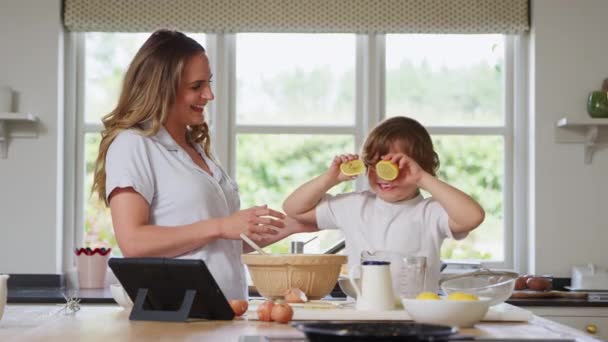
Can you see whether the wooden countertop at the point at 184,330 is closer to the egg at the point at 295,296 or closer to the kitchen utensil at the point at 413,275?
the egg at the point at 295,296

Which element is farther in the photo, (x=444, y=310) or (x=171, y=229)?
(x=171, y=229)

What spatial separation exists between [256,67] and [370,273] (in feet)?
9.67

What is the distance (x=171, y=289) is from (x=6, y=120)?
2.83 meters

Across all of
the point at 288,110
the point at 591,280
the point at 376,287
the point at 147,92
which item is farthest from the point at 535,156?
the point at 376,287

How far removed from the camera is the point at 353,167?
104 inches

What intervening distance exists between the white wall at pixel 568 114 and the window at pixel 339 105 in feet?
0.76

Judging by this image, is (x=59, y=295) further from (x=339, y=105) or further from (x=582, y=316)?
(x=582, y=316)

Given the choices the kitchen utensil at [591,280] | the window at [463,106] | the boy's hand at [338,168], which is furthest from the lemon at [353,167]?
the window at [463,106]

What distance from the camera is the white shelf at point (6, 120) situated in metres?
4.70

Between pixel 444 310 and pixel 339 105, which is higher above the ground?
pixel 339 105

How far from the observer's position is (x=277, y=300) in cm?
236

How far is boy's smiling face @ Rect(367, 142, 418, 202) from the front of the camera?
8.80 feet

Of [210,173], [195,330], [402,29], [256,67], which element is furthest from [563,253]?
[195,330]

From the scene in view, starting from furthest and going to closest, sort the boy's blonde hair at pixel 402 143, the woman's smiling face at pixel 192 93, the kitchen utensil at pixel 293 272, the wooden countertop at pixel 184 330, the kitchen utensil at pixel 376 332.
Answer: the boy's blonde hair at pixel 402 143
the woman's smiling face at pixel 192 93
the kitchen utensil at pixel 293 272
the wooden countertop at pixel 184 330
the kitchen utensil at pixel 376 332
